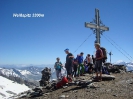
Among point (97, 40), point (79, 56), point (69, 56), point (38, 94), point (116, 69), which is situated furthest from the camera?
point (97, 40)

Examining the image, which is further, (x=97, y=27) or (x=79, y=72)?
(x=97, y=27)

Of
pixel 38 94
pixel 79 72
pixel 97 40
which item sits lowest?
pixel 38 94

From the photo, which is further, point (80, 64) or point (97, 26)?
point (97, 26)

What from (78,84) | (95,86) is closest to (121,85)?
(95,86)

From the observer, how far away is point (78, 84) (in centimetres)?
1255

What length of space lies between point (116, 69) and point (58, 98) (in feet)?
37.6

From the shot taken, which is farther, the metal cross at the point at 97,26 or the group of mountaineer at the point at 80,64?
the metal cross at the point at 97,26

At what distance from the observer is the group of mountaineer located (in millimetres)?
12398

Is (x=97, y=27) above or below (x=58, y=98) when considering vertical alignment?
above

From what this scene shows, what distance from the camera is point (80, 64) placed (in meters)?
17.2

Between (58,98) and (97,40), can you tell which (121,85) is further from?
(97,40)

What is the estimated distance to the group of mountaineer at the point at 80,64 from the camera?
12398mm

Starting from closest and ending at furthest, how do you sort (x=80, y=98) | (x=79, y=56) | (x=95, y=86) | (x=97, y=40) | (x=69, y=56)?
(x=80, y=98) → (x=95, y=86) → (x=69, y=56) → (x=79, y=56) → (x=97, y=40)

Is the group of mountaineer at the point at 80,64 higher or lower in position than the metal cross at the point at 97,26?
lower
